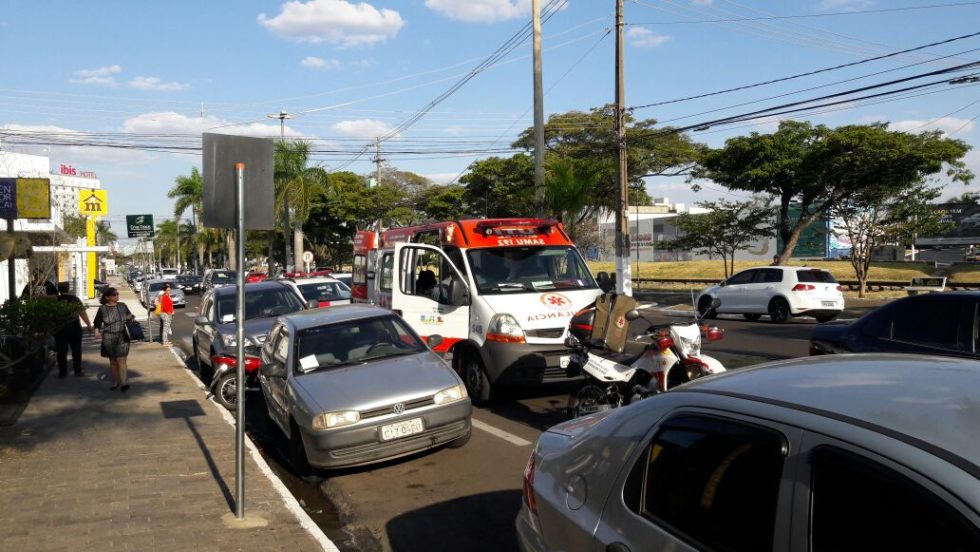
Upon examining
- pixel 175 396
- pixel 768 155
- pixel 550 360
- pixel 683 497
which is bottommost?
pixel 175 396

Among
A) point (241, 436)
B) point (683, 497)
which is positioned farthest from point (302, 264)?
point (683, 497)

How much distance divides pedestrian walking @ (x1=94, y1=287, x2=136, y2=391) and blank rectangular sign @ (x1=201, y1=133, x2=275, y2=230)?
23.1 ft

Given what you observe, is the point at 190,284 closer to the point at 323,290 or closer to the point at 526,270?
the point at 323,290

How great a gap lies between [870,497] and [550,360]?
769 cm

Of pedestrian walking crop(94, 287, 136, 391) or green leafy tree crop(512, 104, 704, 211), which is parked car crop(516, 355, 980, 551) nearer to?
pedestrian walking crop(94, 287, 136, 391)

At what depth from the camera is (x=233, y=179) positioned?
19.5ft

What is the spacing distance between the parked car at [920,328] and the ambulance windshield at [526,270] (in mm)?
3686

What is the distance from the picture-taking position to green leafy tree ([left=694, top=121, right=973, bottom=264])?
1136 inches

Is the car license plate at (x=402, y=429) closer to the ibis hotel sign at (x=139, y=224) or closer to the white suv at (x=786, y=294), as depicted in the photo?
the white suv at (x=786, y=294)

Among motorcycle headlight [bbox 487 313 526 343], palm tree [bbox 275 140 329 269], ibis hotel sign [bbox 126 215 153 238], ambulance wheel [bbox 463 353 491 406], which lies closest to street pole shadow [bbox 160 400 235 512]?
ambulance wheel [bbox 463 353 491 406]

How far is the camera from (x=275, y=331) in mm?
9172

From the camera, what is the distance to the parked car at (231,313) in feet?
41.0

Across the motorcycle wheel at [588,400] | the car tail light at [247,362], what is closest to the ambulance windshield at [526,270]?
the motorcycle wheel at [588,400]

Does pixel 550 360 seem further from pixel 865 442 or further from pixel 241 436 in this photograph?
pixel 865 442
